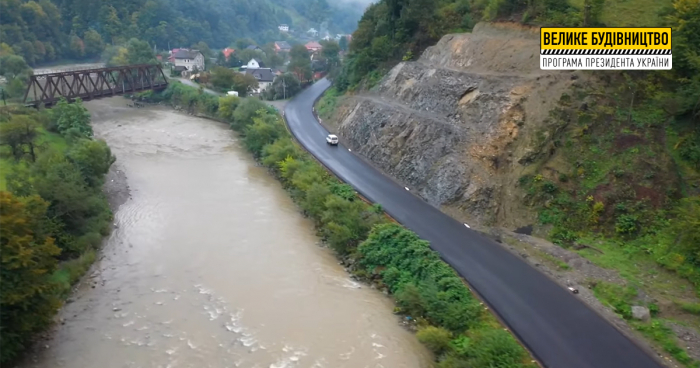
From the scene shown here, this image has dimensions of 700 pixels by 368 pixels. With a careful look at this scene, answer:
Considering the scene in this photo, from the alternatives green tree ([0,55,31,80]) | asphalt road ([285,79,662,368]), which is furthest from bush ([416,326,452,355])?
green tree ([0,55,31,80])

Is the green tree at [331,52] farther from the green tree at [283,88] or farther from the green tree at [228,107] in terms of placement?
the green tree at [228,107]

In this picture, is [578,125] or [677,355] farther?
[578,125]

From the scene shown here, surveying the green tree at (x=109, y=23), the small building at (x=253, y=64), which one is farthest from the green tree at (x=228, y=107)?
the green tree at (x=109, y=23)

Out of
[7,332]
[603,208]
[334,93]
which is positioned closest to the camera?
[7,332]

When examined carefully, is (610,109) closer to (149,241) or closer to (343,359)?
(343,359)

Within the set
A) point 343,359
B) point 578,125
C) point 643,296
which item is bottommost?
point 343,359

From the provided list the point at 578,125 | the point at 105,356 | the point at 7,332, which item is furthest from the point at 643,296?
the point at 7,332
